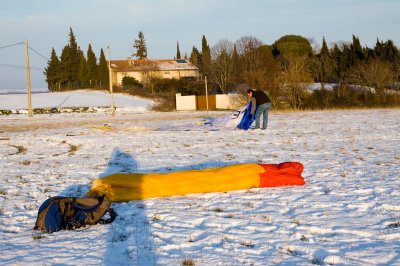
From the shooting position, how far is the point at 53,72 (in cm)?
7338

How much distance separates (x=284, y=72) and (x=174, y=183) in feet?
105

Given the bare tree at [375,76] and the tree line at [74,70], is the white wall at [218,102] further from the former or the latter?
the tree line at [74,70]

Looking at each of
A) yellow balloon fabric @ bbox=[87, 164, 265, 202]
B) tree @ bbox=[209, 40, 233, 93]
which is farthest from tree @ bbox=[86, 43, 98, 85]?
yellow balloon fabric @ bbox=[87, 164, 265, 202]

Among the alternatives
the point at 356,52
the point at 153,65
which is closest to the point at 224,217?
the point at 356,52

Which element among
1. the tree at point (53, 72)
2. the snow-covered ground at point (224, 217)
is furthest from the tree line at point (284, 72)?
the snow-covered ground at point (224, 217)

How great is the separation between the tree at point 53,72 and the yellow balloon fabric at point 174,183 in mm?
68783

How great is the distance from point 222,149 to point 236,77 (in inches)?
1678

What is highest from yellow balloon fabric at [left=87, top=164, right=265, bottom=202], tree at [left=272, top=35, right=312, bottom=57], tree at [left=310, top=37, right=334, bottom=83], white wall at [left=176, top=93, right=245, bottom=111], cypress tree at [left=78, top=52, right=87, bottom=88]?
tree at [left=272, top=35, right=312, bottom=57]

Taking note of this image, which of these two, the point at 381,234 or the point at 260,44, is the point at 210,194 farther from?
the point at 260,44

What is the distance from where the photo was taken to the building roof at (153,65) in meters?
73.7

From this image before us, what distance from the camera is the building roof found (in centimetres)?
7369

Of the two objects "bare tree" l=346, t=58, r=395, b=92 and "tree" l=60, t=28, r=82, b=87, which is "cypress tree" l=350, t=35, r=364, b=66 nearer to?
"bare tree" l=346, t=58, r=395, b=92

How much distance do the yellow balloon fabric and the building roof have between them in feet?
215

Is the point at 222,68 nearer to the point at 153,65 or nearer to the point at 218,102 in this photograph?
the point at 218,102
